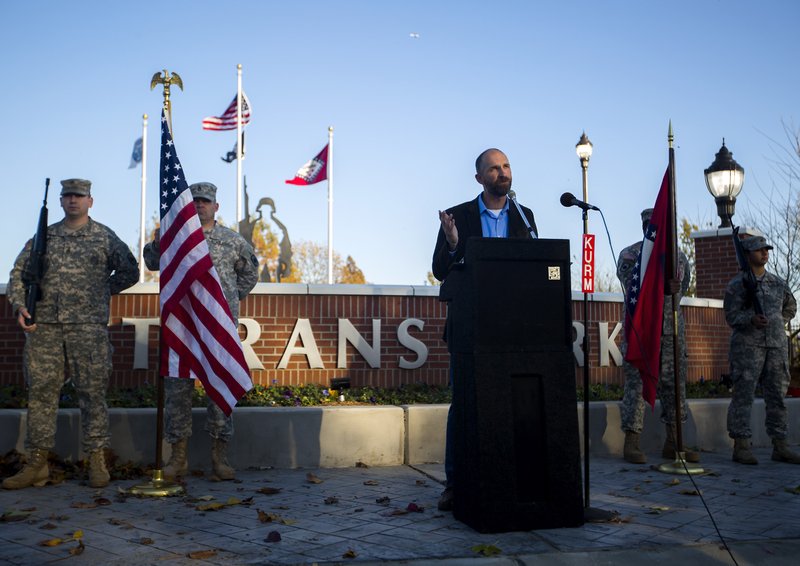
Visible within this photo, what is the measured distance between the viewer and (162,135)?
241 inches

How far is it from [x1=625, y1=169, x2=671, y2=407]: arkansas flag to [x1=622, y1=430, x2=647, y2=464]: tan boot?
684 millimetres

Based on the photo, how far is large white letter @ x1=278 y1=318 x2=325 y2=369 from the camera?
29.6 feet

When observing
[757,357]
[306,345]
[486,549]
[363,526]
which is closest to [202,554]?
[363,526]

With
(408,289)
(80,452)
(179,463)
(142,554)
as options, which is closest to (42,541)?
(142,554)

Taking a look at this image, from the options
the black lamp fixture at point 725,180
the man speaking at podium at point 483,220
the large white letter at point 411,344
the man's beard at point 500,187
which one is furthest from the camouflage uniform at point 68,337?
the black lamp fixture at point 725,180

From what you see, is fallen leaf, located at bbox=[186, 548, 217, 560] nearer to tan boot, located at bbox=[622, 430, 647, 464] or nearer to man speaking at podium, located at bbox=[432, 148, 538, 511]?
man speaking at podium, located at bbox=[432, 148, 538, 511]

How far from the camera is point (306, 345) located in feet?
29.8

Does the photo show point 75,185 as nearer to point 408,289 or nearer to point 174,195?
point 174,195

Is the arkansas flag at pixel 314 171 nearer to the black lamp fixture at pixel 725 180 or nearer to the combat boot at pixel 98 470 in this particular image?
the black lamp fixture at pixel 725 180

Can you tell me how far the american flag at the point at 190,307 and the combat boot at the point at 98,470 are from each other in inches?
36.5

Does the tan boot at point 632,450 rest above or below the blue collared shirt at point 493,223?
below

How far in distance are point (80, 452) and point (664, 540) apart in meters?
4.96

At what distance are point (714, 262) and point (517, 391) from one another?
10.5m

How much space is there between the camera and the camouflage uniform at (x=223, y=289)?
6324mm
